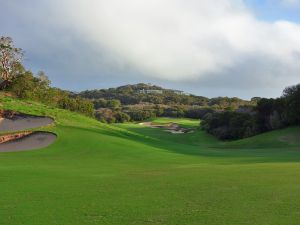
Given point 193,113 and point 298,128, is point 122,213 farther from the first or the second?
point 193,113

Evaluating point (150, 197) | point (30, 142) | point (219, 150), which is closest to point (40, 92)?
point (30, 142)

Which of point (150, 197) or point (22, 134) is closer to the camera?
point (150, 197)

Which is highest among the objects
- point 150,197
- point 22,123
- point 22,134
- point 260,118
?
point 260,118

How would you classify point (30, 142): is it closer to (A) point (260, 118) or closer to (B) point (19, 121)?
(B) point (19, 121)

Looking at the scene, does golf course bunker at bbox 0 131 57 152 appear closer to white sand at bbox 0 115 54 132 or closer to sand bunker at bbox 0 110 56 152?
sand bunker at bbox 0 110 56 152

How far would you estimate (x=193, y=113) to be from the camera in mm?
171125

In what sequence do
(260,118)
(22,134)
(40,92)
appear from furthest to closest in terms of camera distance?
(40,92)
(260,118)
(22,134)

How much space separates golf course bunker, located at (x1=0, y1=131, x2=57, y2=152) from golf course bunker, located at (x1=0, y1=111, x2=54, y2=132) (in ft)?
10.0

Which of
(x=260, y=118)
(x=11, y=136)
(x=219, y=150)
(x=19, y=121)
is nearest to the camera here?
(x=11, y=136)

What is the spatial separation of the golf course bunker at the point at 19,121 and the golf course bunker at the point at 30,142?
3059 millimetres

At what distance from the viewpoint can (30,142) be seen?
4906 centimetres

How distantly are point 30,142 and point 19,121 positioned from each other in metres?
7.13

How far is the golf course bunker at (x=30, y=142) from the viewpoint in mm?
47125

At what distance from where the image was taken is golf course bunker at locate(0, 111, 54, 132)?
53.6 metres
